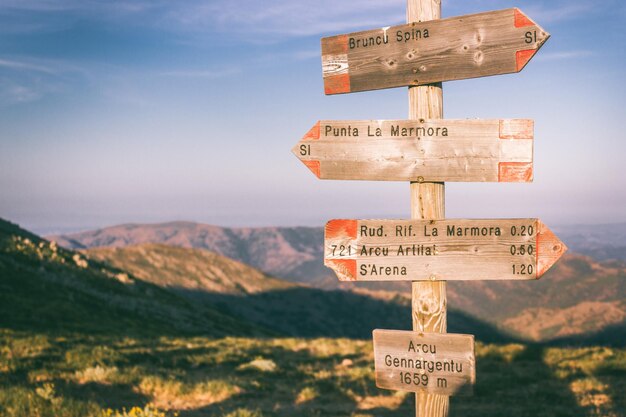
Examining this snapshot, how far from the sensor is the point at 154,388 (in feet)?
35.9

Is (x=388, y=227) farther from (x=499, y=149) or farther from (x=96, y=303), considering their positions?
(x=96, y=303)

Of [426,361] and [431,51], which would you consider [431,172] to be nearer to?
[431,51]

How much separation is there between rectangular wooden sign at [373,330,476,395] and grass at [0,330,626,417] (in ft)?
12.4

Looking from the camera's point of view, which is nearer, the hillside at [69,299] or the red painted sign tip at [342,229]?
the red painted sign tip at [342,229]

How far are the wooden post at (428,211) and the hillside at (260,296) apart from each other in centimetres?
9771

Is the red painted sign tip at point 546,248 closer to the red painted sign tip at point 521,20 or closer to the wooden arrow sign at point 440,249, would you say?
the wooden arrow sign at point 440,249

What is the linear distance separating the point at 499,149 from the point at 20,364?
11.7m

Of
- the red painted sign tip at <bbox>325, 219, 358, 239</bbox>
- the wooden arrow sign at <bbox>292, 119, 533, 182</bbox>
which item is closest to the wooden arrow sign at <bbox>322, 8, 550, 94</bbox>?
the wooden arrow sign at <bbox>292, 119, 533, 182</bbox>

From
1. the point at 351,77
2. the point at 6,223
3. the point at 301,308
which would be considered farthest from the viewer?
the point at 301,308

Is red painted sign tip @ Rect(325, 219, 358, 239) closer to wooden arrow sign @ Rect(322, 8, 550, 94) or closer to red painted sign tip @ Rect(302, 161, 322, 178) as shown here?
red painted sign tip @ Rect(302, 161, 322, 178)

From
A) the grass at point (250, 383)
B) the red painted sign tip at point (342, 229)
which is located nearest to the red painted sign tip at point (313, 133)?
the red painted sign tip at point (342, 229)

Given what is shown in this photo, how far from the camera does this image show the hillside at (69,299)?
66.8 ft

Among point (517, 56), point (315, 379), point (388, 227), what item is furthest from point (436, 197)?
point (315, 379)

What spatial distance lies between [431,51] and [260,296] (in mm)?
128986
